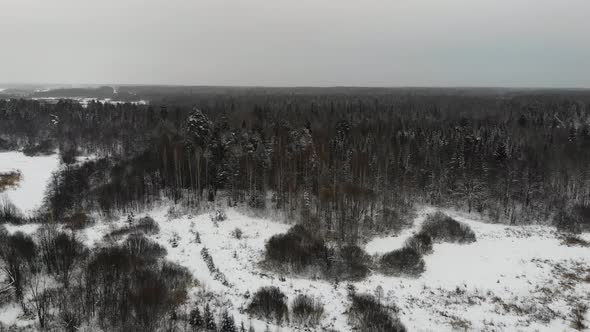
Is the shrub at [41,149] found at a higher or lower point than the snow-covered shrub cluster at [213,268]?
higher

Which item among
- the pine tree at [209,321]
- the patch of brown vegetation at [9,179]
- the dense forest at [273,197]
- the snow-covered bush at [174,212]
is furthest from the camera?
the patch of brown vegetation at [9,179]

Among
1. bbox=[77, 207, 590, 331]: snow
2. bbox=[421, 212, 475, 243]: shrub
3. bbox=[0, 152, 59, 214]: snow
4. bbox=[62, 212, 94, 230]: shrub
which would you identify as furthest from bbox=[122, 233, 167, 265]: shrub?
bbox=[421, 212, 475, 243]: shrub

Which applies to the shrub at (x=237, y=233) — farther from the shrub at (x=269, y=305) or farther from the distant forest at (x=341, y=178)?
the shrub at (x=269, y=305)

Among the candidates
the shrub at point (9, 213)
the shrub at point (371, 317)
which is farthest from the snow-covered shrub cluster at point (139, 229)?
the shrub at point (371, 317)

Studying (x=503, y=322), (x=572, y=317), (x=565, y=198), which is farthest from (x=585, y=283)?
(x=565, y=198)

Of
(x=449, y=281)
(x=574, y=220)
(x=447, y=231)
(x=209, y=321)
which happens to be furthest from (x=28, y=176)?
(x=574, y=220)

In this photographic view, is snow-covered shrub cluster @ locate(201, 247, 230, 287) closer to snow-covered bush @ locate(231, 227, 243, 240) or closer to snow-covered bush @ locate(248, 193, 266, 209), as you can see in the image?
snow-covered bush @ locate(231, 227, 243, 240)
